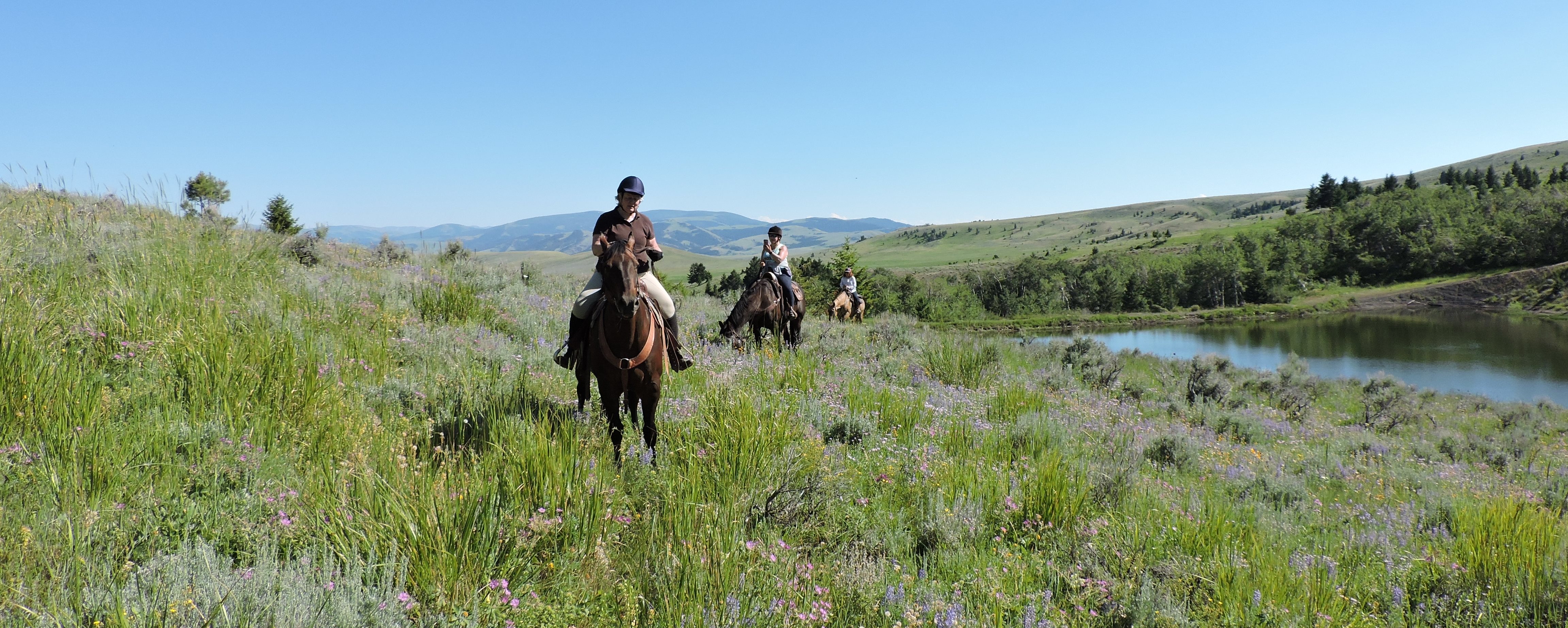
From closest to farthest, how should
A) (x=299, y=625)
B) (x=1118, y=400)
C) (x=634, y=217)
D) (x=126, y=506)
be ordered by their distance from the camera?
1. (x=299, y=625)
2. (x=126, y=506)
3. (x=634, y=217)
4. (x=1118, y=400)

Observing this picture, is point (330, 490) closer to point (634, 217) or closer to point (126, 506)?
point (126, 506)

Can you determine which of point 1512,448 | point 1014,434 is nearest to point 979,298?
point 1512,448

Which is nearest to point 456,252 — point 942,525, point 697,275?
point 942,525

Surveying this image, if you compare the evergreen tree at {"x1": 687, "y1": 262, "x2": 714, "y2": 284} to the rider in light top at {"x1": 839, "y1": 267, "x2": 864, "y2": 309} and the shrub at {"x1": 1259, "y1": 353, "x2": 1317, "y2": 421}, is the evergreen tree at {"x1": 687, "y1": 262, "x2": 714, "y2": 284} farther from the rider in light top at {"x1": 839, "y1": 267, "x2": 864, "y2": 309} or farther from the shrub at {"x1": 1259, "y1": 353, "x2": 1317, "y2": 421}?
the shrub at {"x1": 1259, "y1": 353, "x2": 1317, "y2": 421}

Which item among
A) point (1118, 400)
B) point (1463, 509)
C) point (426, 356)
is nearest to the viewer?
point (1463, 509)

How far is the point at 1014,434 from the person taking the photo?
657 cm

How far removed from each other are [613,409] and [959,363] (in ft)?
23.8

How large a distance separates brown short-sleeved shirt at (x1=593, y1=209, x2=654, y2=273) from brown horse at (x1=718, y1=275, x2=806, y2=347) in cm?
519

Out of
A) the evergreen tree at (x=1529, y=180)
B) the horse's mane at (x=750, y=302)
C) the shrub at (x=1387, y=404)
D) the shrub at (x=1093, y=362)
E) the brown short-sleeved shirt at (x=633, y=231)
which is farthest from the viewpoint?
the evergreen tree at (x=1529, y=180)

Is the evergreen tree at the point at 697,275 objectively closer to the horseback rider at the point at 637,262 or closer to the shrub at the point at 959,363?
the shrub at the point at 959,363

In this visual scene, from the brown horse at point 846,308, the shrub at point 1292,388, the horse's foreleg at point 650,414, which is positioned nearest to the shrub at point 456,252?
the brown horse at point 846,308

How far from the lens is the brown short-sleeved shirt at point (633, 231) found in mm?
5500

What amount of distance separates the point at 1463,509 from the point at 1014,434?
3.45 meters

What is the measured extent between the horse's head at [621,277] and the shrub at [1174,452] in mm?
6045
